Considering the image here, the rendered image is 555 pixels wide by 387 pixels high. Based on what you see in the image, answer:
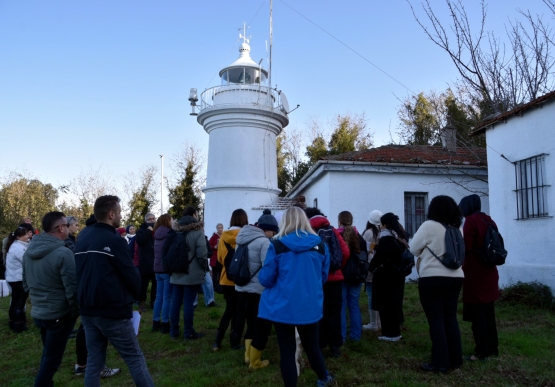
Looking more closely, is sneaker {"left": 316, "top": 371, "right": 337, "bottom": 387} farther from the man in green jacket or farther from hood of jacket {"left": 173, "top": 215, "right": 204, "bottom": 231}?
hood of jacket {"left": 173, "top": 215, "right": 204, "bottom": 231}

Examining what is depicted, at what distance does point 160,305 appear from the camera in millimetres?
7938

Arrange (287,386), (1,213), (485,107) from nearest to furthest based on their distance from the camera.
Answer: (287,386)
(485,107)
(1,213)

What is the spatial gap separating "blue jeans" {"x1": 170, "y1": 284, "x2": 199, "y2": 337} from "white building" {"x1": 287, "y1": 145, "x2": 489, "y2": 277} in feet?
24.0

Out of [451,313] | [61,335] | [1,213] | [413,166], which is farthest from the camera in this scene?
[1,213]

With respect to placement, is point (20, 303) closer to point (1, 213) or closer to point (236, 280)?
point (236, 280)

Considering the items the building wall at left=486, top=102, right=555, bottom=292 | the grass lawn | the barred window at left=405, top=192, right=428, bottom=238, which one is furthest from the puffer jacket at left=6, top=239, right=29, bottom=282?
the barred window at left=405, top=192, right=428, bottom=238

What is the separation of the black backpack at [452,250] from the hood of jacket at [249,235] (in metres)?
1.87

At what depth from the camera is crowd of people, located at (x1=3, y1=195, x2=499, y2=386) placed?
13.3 feet

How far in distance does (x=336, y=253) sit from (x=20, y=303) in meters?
6.09

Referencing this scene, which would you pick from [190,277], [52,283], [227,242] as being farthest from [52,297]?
[190,277]

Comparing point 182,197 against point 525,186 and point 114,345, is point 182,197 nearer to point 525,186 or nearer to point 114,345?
point 525,186

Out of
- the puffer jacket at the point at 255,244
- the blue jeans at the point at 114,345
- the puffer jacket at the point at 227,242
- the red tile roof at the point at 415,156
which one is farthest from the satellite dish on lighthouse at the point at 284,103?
the blue jeans at the point at 114,345

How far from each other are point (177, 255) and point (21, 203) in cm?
2895

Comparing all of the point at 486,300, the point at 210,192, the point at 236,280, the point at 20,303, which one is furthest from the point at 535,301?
the point at 210,192
